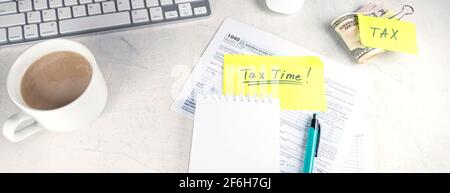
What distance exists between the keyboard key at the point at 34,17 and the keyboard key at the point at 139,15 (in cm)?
13

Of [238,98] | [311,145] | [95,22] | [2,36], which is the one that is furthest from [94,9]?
[311,145]

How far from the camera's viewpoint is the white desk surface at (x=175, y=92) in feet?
1.49

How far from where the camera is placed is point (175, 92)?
1.62ft

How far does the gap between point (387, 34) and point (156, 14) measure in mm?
355

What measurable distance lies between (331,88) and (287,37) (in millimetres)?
107

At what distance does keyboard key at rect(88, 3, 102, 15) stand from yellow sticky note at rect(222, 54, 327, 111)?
0.20 meters

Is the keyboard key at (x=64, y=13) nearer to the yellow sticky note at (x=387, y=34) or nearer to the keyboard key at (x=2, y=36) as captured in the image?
the keyboard key at (x=2, y=36)

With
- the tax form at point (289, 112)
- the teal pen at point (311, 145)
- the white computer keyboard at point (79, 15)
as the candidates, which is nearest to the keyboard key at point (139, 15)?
the white computer keyboard at point (79, 15)

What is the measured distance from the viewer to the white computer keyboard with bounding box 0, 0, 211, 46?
1.63 ft

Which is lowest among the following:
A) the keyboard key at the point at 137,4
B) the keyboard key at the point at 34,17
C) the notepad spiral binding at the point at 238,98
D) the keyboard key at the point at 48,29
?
the notepad spiral binding at the point at 238,98

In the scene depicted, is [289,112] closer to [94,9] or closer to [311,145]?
[311,145]

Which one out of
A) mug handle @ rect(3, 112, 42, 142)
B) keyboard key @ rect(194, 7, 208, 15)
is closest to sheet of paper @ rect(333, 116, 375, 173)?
keyboard key @ rect(194, 7, 208, 15)

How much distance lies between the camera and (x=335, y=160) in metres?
0.46
